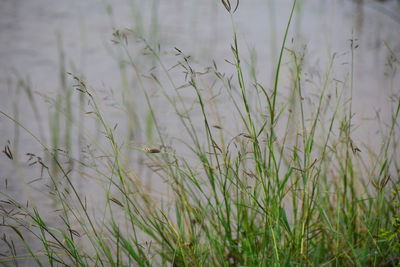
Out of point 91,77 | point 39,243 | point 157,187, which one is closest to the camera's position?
point 39,243

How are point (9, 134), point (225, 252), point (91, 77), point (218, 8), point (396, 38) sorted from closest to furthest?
point (225, 252), point (9, 134), point (91, 77), point (396, 38), point (218, 8)

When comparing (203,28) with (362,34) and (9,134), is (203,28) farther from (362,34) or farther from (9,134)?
(9,134)

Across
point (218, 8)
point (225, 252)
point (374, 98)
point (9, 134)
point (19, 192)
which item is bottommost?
point (225, 252)

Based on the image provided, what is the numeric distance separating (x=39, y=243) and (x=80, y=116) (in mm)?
779

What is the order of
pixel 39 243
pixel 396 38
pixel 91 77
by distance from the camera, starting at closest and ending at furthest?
pixel 39 243
pixel 91 77
pixel 396 38

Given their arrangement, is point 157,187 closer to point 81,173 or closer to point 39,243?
A: point 81,173

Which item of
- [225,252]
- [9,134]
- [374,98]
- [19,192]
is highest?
[374,98]

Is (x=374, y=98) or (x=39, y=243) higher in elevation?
(x=374, y=98)

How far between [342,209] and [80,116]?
1174 millimetres

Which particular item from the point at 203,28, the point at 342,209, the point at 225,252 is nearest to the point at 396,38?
the point at 203,28

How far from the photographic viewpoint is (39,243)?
1.53 metres

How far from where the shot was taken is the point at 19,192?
1739mm

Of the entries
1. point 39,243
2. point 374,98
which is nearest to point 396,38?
point 374,98

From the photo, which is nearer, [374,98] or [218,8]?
[374,98]
